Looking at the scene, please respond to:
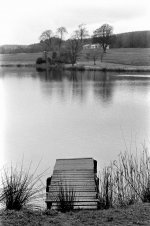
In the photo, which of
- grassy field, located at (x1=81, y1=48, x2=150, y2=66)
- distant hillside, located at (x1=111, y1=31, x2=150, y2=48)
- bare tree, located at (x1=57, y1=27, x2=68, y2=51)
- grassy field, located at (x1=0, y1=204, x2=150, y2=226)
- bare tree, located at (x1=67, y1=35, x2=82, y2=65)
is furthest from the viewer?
grassy field, located at (x1=81, y1=48, x2=150, y2=66)

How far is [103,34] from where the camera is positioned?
160 feet

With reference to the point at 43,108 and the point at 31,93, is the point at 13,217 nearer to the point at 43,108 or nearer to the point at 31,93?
the point at 43,108

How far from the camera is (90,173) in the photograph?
6.23 meters

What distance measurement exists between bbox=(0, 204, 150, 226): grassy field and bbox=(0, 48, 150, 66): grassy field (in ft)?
156

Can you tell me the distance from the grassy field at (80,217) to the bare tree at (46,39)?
43124mm

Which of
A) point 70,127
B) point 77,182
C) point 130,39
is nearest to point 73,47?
point 130,39

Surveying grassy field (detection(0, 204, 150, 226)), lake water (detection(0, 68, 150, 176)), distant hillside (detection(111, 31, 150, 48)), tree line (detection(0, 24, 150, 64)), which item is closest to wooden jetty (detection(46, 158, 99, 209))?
grassy field (detection(0, 204, 150, 226))

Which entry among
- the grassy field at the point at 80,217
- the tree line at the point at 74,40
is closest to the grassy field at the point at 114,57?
the tree line at the point at 74,40

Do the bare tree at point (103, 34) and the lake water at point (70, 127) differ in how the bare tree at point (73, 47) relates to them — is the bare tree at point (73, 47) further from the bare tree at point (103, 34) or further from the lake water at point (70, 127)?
the lake water at point (70, 127)

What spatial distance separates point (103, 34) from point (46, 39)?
857 centimetres

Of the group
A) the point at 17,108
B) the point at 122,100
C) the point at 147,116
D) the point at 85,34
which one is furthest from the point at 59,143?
the point at 85,34

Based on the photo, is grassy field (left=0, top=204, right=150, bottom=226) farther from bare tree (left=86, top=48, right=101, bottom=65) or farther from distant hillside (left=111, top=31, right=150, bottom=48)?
bare tree (left=86, top=48, right=101, bottom=65)

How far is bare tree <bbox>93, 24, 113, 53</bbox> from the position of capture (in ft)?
154

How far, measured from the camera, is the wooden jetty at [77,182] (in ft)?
15.9
